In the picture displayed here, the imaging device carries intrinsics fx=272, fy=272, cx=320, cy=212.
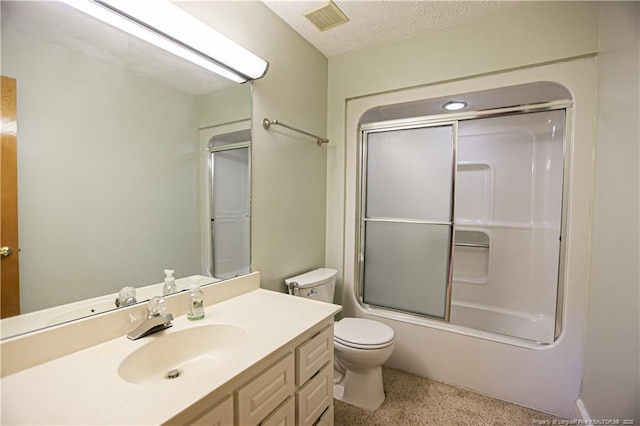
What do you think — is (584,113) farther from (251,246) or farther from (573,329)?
(251,246)

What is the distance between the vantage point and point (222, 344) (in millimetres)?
1104

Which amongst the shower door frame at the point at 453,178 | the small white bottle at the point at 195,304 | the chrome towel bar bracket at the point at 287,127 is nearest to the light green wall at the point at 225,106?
the chrome towel bar bracket at the point at 287,127

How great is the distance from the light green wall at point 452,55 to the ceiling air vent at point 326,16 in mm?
419

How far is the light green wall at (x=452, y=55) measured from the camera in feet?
5.11

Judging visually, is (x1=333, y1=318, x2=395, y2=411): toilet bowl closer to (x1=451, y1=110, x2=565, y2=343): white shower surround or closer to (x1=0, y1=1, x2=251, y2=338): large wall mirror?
(x1=0, y1=1, x2=251, y2=338): large wall mirror

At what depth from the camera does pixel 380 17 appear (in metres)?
1.75

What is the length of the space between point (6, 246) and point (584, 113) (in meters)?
2.62

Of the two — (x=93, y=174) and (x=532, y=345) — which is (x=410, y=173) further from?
(x=93, y=174)

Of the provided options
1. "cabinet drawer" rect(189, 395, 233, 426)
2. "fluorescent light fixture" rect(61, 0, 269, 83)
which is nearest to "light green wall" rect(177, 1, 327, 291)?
"fluorescent light fixture" rect(61, 0, 269, 83)

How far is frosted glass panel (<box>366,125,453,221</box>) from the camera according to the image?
208 centimetres

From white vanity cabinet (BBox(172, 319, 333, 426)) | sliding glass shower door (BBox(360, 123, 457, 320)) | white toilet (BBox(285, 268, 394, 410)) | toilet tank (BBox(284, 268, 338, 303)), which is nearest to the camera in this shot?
white vanity cabinet (BBox(172, 319, 333, 426))

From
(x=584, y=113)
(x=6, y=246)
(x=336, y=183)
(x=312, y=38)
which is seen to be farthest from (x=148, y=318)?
(x=584, y=113)

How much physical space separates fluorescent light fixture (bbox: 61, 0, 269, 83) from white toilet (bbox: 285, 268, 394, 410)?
1.30m

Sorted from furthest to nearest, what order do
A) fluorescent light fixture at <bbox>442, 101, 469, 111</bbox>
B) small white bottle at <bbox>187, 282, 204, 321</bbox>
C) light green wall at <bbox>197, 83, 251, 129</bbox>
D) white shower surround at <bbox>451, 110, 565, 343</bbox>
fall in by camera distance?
1. white shower surround at <bbox>451, 110, 565, 343</bbox>
2. fluorescent light fixture at <bbox>442, 101, 469, 111</bbox>
3. light green wall at <bbox>197, 83, 251, 129</bbox>
4. small white bottle at <bbox>187, 282, 204, 321</bbox>
